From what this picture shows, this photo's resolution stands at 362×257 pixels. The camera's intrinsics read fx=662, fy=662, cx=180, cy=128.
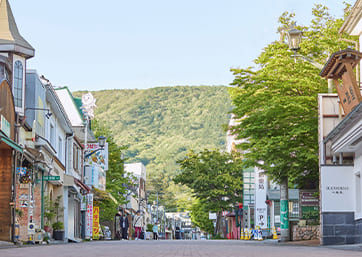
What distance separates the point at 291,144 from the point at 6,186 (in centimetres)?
1258

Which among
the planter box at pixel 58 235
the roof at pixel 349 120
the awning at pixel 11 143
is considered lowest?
the planter box at pixel 58 235

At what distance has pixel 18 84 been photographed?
1107 inches

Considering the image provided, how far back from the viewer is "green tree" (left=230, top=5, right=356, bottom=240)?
2898cm

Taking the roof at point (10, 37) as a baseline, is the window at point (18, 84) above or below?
below

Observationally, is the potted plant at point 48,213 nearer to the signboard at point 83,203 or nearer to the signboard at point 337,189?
the signboard at point 83,203

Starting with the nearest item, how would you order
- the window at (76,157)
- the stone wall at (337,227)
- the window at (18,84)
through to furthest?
the stone wall at (337,227) < the window at (18,84) < the window at (76,157)

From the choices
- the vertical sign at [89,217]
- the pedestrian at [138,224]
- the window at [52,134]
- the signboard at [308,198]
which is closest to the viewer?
the signboard at [308,198]

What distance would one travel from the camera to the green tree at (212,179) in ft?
209

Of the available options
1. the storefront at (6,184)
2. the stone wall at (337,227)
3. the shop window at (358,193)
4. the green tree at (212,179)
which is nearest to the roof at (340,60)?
the shop window at (358,193)

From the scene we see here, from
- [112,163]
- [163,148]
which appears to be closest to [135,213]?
[112,163]

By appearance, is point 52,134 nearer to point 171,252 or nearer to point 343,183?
point 343,183

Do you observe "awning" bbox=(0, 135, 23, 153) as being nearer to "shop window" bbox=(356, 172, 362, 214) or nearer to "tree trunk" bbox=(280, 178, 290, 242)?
"shop window" bbox=(356, 172, 362, 214)

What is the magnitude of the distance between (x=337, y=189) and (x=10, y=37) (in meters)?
14.8

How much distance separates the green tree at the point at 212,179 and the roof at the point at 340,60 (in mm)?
40421
